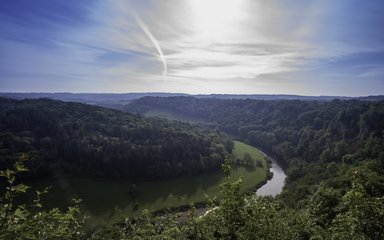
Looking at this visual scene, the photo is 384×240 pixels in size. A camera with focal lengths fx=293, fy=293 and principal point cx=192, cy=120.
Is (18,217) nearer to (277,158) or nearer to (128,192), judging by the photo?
(128,192)

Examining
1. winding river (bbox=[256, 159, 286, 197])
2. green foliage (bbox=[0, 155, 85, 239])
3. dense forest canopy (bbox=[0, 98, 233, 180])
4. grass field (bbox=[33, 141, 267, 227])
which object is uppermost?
green foliage (bbox=[0, 155, 85, 239])

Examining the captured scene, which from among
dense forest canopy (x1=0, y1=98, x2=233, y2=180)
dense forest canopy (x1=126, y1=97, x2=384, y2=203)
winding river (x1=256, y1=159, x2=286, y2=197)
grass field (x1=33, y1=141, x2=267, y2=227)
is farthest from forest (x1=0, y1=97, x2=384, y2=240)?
grass field (x1=33, y1=141, x2=267, y2=227)

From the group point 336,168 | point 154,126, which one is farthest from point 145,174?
point 336,168

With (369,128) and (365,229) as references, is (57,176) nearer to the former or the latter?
(365,229)

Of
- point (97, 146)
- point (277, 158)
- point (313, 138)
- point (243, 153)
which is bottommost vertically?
point (277, 158)

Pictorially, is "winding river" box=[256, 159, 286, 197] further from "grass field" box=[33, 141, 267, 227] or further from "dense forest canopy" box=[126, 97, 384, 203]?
"dense forest canopy" box=[126, 97, 384, 203]

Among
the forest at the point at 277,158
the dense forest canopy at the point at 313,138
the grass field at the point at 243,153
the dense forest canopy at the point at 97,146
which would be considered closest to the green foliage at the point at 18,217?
the forest at the point at 277,158

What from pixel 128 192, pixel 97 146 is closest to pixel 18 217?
pixel 128 192
